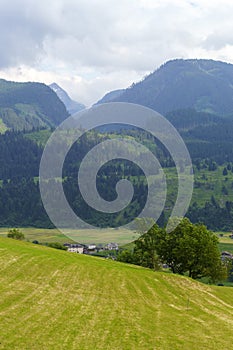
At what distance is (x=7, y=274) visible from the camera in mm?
38562

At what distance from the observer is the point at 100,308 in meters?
32.7

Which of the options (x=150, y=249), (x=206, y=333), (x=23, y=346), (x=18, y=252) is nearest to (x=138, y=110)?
(x=150, y=249)

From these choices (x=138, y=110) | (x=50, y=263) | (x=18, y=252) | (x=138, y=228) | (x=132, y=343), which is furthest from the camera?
(x=138, y=228)

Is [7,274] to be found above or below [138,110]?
below

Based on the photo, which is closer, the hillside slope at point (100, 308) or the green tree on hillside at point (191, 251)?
the hillside slope at point (100, 308)

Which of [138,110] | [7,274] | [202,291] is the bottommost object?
[202,291]

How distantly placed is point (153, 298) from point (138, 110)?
34535 millimetres

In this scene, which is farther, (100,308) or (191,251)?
(191,251)

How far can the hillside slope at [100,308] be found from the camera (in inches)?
1000

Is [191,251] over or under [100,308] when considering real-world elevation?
over

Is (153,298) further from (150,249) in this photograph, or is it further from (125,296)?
(150,249)

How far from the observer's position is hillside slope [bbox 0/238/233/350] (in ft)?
83.3

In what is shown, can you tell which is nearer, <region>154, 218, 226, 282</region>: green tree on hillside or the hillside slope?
the hillside slope

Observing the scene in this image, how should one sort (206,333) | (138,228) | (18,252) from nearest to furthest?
1. (206,333)
2. (18,252)
3. (138,228)
